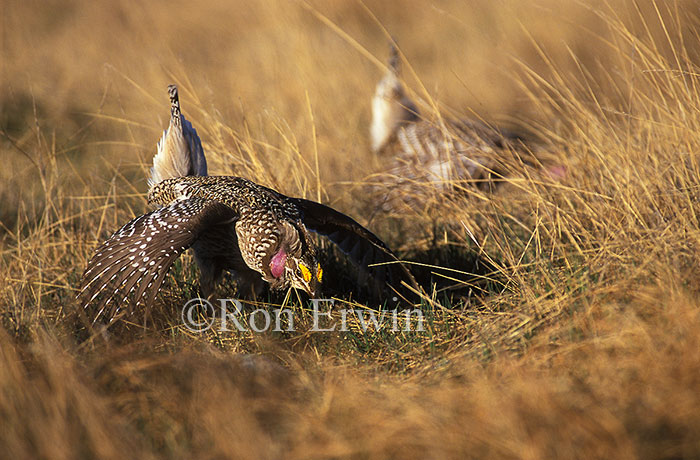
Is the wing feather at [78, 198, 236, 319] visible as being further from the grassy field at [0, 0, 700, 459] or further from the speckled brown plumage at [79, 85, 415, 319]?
the grassy field at [0, 0, 700, 459]

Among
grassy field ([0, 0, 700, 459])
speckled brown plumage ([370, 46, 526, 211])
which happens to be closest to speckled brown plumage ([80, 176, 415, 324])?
grassy field ([0, 0, 700, 459])

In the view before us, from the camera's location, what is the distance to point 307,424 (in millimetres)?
1974

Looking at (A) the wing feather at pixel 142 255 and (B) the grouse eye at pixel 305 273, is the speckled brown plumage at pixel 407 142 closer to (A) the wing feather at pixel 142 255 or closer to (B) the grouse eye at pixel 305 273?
(B) the grouse eye at pixel 305 273

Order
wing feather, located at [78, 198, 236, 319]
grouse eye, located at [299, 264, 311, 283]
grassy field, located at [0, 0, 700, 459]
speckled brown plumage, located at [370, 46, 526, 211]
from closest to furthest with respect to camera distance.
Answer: grassy field, located at [0, 0, 700, 459]
wing feather, located at [78, 198, 236, 319]
grouse eye, located at [299, 264, 311, 283]
speckled brown plumage, located at [370, 46, 526, 211]

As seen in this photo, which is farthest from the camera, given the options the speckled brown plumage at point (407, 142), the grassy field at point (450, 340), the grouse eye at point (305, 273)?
the speckled brown plumage at point (407, 142)

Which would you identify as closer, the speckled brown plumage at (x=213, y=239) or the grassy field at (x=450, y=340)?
the grassy field at (x=450, y=340)

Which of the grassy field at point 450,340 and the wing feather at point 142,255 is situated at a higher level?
the wing feather at point 142,255

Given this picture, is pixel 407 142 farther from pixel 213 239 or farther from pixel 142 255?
pixel 142 255

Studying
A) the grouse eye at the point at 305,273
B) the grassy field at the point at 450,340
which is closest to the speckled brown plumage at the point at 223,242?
the grouse eye at the point at 305,273

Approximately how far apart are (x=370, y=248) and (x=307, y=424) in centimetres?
184

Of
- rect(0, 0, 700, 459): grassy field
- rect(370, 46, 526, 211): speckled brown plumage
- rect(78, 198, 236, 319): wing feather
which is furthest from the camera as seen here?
rect(370, 46, 526, 211): speckled brown plumage

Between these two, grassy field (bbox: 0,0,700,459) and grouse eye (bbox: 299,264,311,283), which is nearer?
grassy field (bbox: 0,0,700,459)

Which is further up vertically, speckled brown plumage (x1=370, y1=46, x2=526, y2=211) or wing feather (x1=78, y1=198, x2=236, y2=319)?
wing feather (x1=78, y1=198, x2=236, y2=319)

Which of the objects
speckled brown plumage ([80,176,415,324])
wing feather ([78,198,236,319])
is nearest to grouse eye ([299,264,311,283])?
speckled brown plumage ([80,176,415,324])
